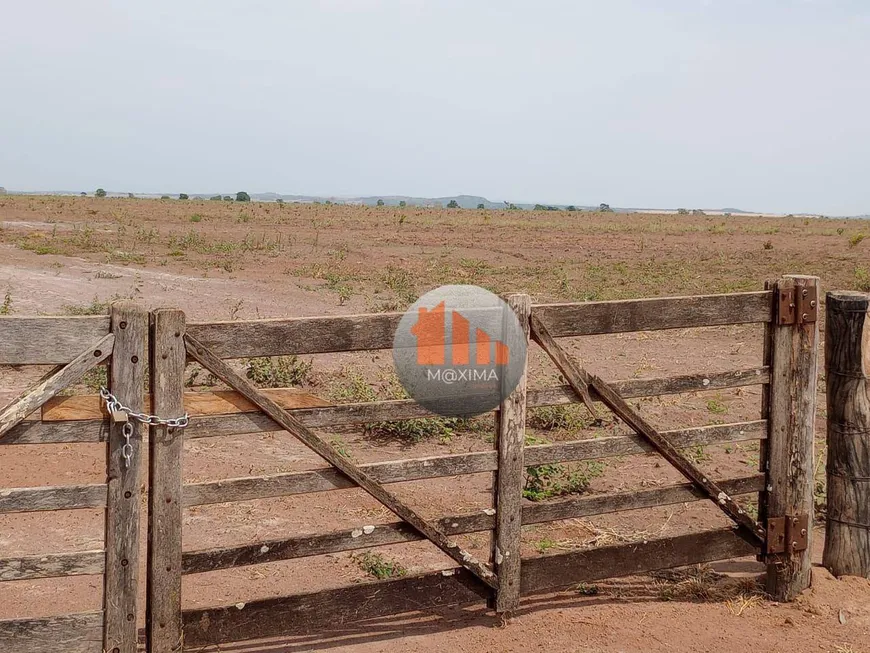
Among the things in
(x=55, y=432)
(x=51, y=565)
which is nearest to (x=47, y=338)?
(x=55, y=432)

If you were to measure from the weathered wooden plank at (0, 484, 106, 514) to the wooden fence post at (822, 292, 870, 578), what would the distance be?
164 inches

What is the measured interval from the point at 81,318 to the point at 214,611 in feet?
5.05

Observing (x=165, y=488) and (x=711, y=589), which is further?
(x=711, y=589)

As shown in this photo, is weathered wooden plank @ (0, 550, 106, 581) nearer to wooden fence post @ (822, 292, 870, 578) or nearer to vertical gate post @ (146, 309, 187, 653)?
vertical gate post @ (146, 309, 187, 653)

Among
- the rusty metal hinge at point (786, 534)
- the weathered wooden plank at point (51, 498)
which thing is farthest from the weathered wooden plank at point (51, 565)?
the rusty metal hinge at point (786, 534)

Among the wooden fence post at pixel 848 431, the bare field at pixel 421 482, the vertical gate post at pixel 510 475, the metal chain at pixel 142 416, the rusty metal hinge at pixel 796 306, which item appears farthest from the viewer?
the wooden fence post at pixel 848 431

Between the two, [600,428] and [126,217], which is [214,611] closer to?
[600,428]

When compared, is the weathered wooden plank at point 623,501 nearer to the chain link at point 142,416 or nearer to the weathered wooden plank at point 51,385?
the chain link at point 142,416

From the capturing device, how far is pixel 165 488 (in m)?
3.95

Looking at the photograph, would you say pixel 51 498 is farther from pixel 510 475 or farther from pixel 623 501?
pixel 623 501

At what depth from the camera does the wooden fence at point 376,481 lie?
151 inches

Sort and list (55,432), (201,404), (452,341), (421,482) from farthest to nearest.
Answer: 1. (421,482)
2. (452,341)
3. (201,404)
4. (55,432)

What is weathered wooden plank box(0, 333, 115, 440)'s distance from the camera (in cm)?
356

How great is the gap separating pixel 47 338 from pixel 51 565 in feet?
3.23
